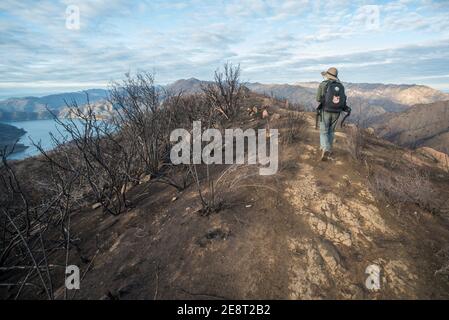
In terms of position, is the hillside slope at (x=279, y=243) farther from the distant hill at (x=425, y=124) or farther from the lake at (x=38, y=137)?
the distant hill at (x=425, y=124)

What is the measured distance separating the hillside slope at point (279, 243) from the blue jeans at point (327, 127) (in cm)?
44

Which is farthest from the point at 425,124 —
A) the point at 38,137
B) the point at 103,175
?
the point at 103,175

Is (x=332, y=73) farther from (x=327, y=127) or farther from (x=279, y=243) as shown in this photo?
(x=279, y=243)

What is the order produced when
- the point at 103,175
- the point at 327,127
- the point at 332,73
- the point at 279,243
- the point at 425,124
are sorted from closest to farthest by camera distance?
the point at 279,243
the point at 332,73
the point at 327,127
the point at 103,175
the point at 425,124

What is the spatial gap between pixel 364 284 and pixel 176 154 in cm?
513

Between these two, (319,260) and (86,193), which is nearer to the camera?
(319,260)

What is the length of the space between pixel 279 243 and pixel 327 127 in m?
2.69

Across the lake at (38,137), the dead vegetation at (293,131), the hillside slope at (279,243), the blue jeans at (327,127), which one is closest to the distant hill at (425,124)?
the lake at (38,137)

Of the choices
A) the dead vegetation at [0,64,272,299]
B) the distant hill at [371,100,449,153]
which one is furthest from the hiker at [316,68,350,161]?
the distant hill at [371,100,449,153]

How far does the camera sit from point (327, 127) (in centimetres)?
543

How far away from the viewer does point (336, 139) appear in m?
6.81

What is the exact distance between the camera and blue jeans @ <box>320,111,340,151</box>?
210 inches
